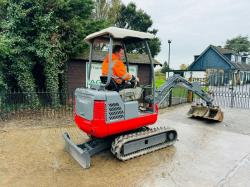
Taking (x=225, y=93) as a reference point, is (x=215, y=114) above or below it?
below

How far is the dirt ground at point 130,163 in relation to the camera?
3799 millimetres

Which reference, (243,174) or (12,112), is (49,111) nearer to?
(12,112)

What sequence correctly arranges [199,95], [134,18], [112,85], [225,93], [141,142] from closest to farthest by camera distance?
[112,85] → [141,142] → [199,95] → [225,93] → [134,18]

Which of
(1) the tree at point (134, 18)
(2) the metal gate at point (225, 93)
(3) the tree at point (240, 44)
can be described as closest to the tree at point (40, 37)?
(2) the metal gate at point (225, 93)

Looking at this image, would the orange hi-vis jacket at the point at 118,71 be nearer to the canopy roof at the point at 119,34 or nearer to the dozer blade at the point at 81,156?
the canopy roof at the point at 119,34

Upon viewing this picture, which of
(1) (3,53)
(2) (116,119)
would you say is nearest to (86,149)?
(2) (116,119)

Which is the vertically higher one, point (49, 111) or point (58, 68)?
point (58, 68)

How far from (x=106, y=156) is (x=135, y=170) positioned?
35.5 inches

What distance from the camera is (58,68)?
9.72 meters

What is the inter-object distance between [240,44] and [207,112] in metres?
53.2

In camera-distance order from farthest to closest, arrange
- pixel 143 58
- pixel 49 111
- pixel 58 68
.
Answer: pixel 143 58, pixel 58 68, pixel 49 111

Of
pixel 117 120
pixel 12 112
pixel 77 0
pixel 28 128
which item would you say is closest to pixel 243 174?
pixel 117 120

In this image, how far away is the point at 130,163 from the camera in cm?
448

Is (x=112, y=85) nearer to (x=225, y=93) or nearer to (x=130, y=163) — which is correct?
(x=130, y=163)
